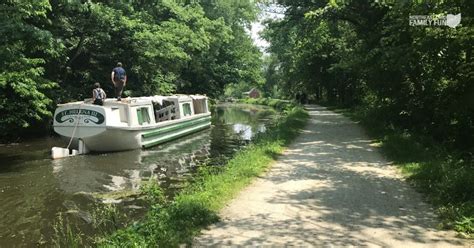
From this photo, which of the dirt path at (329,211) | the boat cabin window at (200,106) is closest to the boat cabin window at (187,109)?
the boat cabin window at (200,106)

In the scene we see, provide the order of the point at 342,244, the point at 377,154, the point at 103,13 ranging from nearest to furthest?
the point at 342,244 → the point at 377,154 → the point at 103,13

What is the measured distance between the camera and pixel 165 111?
24578mm

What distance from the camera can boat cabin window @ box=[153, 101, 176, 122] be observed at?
79.0ft

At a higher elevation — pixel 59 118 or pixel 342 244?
pixel 59 118

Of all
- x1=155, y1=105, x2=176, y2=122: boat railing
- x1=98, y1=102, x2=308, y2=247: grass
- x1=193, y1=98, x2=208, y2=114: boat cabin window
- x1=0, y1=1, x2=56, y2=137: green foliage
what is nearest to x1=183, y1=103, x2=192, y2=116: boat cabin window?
x1=155, y1=105, x2=176, y2=122: boat railing

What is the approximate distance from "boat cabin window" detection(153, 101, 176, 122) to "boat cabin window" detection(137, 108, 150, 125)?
263cm

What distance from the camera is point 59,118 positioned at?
17.9m

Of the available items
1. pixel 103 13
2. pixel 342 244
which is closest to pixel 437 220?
pixel 342 244

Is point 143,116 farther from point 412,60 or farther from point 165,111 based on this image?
point 412,60

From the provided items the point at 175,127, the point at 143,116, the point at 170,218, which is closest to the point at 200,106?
the point at 175,127

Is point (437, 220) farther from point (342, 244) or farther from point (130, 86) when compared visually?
point (130, 86)

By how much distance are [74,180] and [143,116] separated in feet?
25.0

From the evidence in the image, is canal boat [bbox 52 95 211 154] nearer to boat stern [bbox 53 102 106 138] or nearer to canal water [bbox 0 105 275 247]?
boat stern [bbox 53 102 106 138]

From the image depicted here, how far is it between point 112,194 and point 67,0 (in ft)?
38.6
